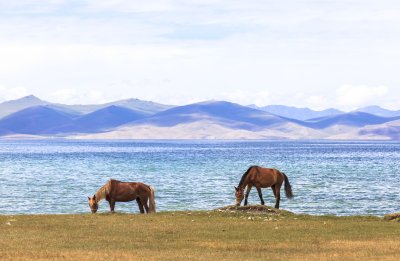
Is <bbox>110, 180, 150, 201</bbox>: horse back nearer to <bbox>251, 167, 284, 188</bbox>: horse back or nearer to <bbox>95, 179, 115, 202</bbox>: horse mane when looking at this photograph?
<bbox>95, 179, 115, 202</bbox>: horse mane

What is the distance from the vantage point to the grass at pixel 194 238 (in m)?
20.4

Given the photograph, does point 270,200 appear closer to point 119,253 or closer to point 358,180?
point 358,180

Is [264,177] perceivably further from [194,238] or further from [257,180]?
[194,238]

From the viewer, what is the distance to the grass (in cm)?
2039

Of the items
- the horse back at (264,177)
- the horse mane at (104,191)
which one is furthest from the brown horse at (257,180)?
the horse mane at (104,191)

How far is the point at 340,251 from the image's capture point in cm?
2119

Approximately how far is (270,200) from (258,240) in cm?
3646

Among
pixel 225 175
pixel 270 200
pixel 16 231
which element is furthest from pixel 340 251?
pixel 225 175

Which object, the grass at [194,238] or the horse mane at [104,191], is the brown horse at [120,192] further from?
the grass at [194,238]

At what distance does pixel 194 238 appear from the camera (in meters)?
24.1

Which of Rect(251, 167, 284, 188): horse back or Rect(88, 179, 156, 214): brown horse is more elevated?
Rect(251, 167, 284, 188): horse back

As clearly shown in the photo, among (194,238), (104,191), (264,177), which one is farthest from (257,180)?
(194,238)

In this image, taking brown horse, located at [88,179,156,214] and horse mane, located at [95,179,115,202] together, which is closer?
brown horse, located at [88,179,156,214]

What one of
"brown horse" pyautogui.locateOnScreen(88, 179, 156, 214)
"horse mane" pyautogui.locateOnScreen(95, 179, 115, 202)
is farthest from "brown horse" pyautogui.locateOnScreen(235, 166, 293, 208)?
"horse mane" pyautogui.locateOnScreen(95, 179, 115, 202)
